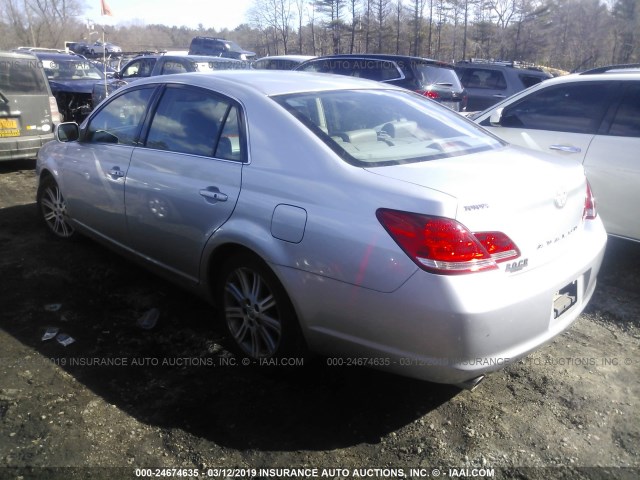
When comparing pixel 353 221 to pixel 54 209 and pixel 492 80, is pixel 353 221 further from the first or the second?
pixel 492 80

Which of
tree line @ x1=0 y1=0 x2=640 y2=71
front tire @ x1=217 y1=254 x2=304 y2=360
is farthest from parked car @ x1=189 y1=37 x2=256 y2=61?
front tire @ x1=217 y1=254 x2=304 y2=360

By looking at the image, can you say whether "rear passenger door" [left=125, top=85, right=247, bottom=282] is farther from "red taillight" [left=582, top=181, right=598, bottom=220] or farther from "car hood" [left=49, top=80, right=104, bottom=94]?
"car hood" [left=49, top=80, right=104, bottom=94]

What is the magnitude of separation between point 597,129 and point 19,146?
715 centimetres

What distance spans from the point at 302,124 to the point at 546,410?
75.9 inches

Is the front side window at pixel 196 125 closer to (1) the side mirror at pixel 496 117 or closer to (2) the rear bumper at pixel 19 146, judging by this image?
(1) the side mirror at pixel 496 117

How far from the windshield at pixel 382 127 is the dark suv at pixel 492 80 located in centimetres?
955

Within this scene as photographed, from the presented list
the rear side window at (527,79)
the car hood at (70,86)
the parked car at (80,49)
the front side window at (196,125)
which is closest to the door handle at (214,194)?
the front side window at (196,125)

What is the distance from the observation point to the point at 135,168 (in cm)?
371

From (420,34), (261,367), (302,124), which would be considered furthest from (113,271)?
(420,34)

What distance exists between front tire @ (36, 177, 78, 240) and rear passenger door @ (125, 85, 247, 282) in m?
1.47

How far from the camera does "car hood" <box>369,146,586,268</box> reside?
2309mm

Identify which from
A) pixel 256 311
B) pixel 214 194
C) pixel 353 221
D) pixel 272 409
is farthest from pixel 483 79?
pixel 272 409

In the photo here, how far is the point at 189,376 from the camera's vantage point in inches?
119

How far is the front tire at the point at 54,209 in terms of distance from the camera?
4.90 meters
